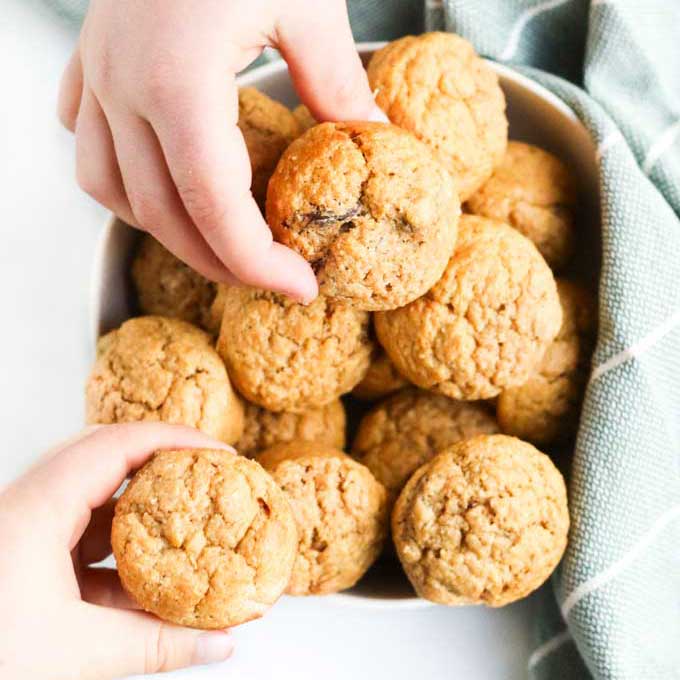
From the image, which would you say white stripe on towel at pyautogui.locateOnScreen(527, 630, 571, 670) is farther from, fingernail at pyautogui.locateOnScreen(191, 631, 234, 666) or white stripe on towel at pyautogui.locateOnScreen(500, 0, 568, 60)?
white stripe on towel at pyautogui.locateOnScreen(500, 0, 568, 60)

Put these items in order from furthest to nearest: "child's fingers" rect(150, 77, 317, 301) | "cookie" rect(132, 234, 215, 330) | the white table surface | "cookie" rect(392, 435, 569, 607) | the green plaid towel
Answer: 1. the white table surface
2. "cookie" rect(132, 234, 215, 330)
3. the green plaid towel
4. "cookie" rect(392, 435, 569, 607)
5. "child's fingers" rect(150, 77, 317, 301)

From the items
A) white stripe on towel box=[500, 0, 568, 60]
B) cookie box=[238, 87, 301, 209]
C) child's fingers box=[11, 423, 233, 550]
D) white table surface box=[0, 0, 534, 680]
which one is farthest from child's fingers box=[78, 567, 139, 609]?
white stripe on towel box=[500, 0, 568, 60]

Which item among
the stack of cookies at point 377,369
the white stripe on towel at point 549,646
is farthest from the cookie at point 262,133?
the white stripe on towel at point 549,646

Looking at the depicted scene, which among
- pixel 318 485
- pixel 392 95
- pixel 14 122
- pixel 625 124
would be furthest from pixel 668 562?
pixel 14 122

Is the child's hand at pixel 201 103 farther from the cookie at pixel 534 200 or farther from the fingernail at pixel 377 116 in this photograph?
the cookie at pixel 534 200

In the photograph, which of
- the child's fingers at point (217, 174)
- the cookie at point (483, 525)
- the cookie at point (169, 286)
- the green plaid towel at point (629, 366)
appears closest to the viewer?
the child's fingers at point (217, 174)

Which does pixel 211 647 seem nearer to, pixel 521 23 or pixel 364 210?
pixel 364 210
